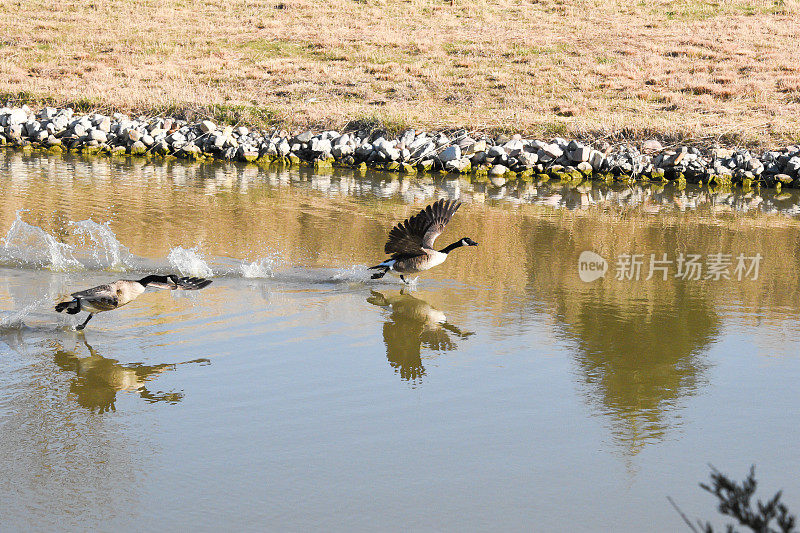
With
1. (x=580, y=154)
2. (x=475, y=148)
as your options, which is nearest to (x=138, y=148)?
(x=475, y=148)

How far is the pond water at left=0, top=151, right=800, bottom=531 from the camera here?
16.8 feet

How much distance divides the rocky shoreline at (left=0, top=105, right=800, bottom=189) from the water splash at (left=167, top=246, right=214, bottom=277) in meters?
13.3

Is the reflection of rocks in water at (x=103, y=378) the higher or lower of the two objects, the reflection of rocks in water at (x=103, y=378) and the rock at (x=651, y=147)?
the lower

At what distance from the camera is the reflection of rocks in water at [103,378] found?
21.6ft

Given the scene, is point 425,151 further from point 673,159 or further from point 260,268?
point 260,268

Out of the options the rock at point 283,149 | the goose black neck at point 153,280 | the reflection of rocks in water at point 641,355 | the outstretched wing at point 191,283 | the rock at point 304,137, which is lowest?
the reflection of rocks in water at point 641,355

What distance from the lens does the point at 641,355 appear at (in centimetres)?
817

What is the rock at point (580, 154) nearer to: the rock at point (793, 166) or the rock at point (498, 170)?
the rock at point (498, 170)

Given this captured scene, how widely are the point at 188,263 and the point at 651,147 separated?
57.4ft

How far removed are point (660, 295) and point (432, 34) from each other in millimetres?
30666

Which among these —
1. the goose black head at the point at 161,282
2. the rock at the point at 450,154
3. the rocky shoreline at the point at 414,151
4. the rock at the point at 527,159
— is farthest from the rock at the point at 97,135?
the goose black head at the point at 161,282

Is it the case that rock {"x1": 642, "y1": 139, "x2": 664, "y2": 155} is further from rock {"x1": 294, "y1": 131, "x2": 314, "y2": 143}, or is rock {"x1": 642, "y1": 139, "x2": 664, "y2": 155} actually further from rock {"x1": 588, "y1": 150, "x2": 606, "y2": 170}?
rock {"x1": 294, "y1": 131, "x2": 314, "y2": 143}

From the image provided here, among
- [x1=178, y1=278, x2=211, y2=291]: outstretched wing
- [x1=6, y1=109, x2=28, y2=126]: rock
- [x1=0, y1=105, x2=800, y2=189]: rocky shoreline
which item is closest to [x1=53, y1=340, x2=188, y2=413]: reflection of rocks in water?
[x1=178, y1=278, x2=211, y2=291]: outstretched wing

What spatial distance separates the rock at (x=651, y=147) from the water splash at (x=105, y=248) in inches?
661
